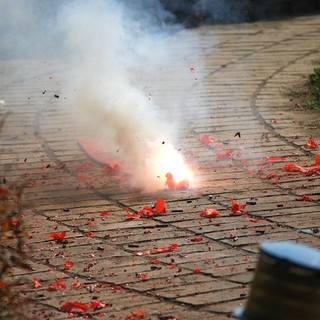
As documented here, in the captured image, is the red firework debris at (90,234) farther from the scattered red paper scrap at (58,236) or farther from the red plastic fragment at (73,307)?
the red plastic fragment at (73,307)

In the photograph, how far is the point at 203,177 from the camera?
7898 millimetres

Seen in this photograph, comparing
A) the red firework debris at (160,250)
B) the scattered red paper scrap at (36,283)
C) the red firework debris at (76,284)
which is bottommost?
the red firework debris at (160,250)

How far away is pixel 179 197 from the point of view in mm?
7418

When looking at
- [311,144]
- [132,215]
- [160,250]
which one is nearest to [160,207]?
[132,215]

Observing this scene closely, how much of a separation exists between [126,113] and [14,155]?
1.02 metres

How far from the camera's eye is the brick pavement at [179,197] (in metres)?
5.68

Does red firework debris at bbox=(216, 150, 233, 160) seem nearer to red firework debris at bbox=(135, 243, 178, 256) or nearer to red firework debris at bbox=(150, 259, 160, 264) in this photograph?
red firework debris at bbox=(135, 243, 178, 256)

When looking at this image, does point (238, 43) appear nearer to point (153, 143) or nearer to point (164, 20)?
point (164, 20)

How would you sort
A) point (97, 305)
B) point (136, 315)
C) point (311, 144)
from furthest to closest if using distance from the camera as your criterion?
point (311, 144), point (97, 305), point (136, 315)

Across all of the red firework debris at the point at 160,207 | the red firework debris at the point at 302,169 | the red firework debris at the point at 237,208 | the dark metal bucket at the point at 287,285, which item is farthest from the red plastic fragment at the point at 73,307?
the red firework debris at the point at 302,169

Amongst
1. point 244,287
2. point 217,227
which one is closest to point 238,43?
point 217,227

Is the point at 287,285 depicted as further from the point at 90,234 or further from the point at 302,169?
the point at 302,169

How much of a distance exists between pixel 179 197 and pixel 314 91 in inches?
141

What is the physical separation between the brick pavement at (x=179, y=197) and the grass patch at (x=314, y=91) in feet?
0.67
